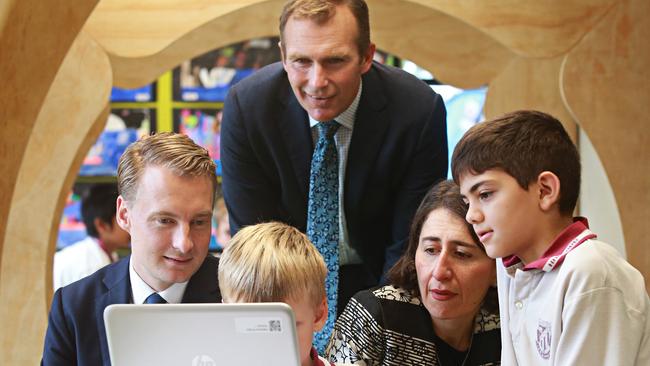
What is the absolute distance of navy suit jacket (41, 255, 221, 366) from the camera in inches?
93.7

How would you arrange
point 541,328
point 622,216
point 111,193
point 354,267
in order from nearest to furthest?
1. point 541,328
2. point 622,216
3. point 354,267
4. point 111,193

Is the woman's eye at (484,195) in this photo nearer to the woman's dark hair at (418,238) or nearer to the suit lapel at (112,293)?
the woman's dark hair at (418,238)

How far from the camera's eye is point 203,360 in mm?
1735

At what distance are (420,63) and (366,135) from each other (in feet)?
1.23

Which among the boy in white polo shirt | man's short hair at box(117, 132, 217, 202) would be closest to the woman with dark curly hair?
the boy in white polo shirt

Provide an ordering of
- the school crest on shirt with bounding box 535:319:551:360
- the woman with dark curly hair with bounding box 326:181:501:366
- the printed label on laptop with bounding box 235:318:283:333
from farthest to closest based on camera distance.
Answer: the woman with dark curly hair with bounding box 326:181:501:366
the school crest on shirt with bounding box 535:319:551:360
the printed label on laptop with bounding box 235:318:283:333

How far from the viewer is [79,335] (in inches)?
93.7

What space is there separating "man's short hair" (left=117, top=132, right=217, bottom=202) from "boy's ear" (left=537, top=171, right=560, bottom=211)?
28.7 inches

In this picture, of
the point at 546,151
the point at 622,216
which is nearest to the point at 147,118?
the point at 622,216

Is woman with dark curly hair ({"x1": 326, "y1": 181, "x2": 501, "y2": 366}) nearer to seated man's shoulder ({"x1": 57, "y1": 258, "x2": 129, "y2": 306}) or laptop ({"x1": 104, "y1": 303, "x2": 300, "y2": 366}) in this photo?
seated man's shoulder ({"x1": 57, "y1": 258, "x2": 129, "y2": 306})

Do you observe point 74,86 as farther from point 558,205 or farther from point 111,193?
point 111,193

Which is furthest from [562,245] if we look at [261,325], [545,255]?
[261,325]

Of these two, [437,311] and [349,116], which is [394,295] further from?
[349,116]

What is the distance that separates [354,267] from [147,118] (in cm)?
336
